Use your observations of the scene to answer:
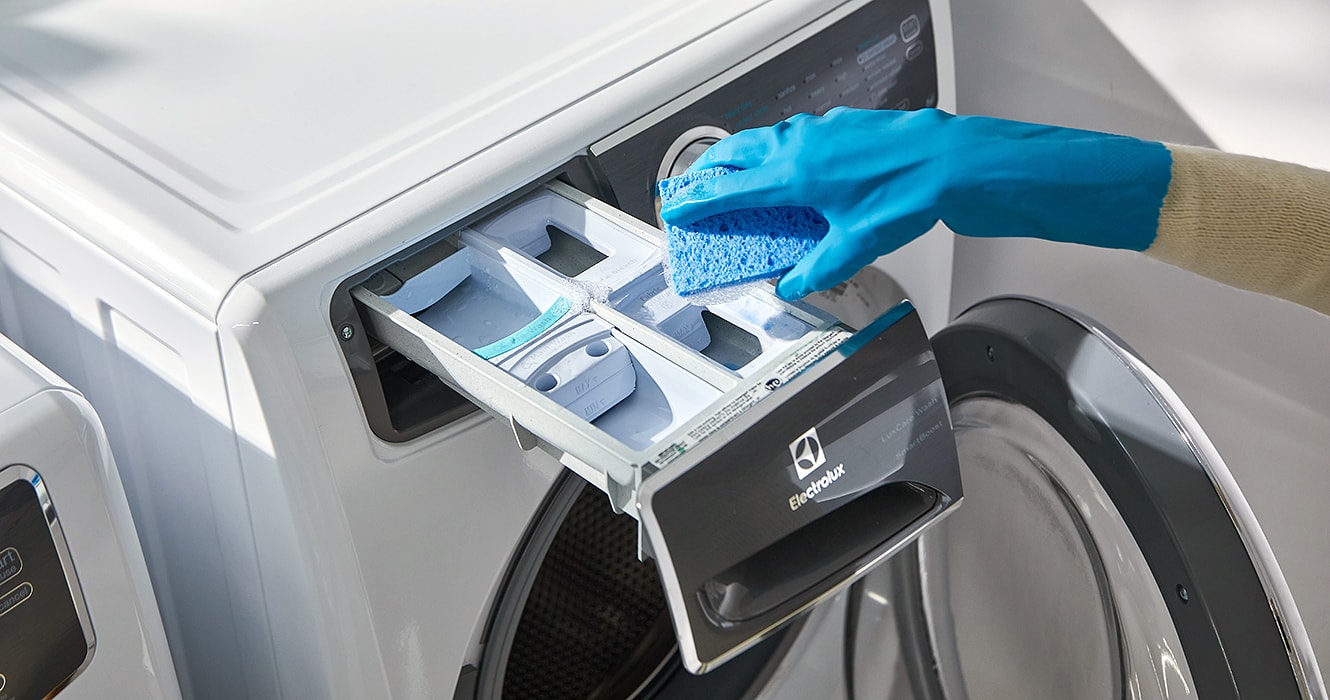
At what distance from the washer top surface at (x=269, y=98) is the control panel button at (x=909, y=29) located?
0.50ft

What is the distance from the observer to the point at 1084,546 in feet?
2.84

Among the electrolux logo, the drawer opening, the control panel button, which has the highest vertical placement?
the control panel button

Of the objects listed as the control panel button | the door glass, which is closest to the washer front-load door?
the door glass

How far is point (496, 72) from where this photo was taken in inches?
33.1

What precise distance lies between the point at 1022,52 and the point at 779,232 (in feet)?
2.08

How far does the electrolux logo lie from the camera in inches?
23.8

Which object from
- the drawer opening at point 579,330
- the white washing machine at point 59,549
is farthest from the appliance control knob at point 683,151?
the white washing machine at point 59,549

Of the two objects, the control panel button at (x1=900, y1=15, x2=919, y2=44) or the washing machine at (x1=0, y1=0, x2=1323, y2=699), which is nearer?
the washing machine at (x1=0, y1=0, x2=1323, y2=699)

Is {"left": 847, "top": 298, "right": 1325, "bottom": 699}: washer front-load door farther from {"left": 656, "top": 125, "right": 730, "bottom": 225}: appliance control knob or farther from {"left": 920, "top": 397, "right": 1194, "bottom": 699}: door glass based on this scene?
{"left": 656, "top": 125, "right": 730, "bottom": 225}: appliance control knob

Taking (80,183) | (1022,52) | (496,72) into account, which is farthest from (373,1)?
(1022,52)

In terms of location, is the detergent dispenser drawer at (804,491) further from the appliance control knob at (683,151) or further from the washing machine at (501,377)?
the appliance control knob at (683,151)

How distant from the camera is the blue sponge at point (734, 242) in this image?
669 millimetres

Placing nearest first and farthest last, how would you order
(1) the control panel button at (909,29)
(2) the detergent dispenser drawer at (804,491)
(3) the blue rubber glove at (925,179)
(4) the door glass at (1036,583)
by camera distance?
1. (2) the detergent dispenser drawer at (804,491)
2. (3) the blue rubber glove at (925,179)
3. (4) the door glass at (1036,583)
4. (1) the control panel button at (909,29)

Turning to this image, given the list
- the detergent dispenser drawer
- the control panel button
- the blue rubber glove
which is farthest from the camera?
the control panel button
